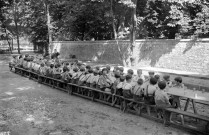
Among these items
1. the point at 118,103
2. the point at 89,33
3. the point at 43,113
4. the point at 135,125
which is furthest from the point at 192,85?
the point at 89,33

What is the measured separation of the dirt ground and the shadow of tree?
968 cm

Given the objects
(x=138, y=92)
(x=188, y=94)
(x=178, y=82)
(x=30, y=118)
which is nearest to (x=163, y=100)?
(x=188, y=94)

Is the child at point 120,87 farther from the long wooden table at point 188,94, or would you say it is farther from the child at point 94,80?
the long wooden table at point 188,94

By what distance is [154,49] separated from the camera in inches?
685

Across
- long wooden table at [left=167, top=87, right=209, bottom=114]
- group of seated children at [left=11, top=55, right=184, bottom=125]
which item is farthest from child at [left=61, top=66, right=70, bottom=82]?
long wooden table at [left=167, top=87, right=209, bottom=114]

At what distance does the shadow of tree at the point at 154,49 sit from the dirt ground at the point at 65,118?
9681 millimetres

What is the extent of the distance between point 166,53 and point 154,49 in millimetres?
1141

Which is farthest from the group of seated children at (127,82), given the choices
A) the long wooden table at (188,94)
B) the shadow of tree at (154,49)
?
the shadow of tree at (154,49)

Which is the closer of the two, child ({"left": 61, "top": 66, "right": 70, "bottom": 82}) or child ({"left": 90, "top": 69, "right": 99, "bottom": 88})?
child ({"left": 90, "top": 69, "right": 99, "bottom": 88})

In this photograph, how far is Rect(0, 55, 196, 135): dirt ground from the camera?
5.82m

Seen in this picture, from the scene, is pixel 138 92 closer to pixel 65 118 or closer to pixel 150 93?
pixel 150 93

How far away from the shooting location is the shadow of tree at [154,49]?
645 inches

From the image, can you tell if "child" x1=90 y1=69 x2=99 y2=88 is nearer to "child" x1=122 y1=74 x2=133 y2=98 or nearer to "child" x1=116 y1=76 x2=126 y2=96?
"child" x1=116 y1=76 x2=126 y2=96

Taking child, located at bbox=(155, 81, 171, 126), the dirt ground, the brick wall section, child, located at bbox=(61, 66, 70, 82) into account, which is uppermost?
the brick wall section
